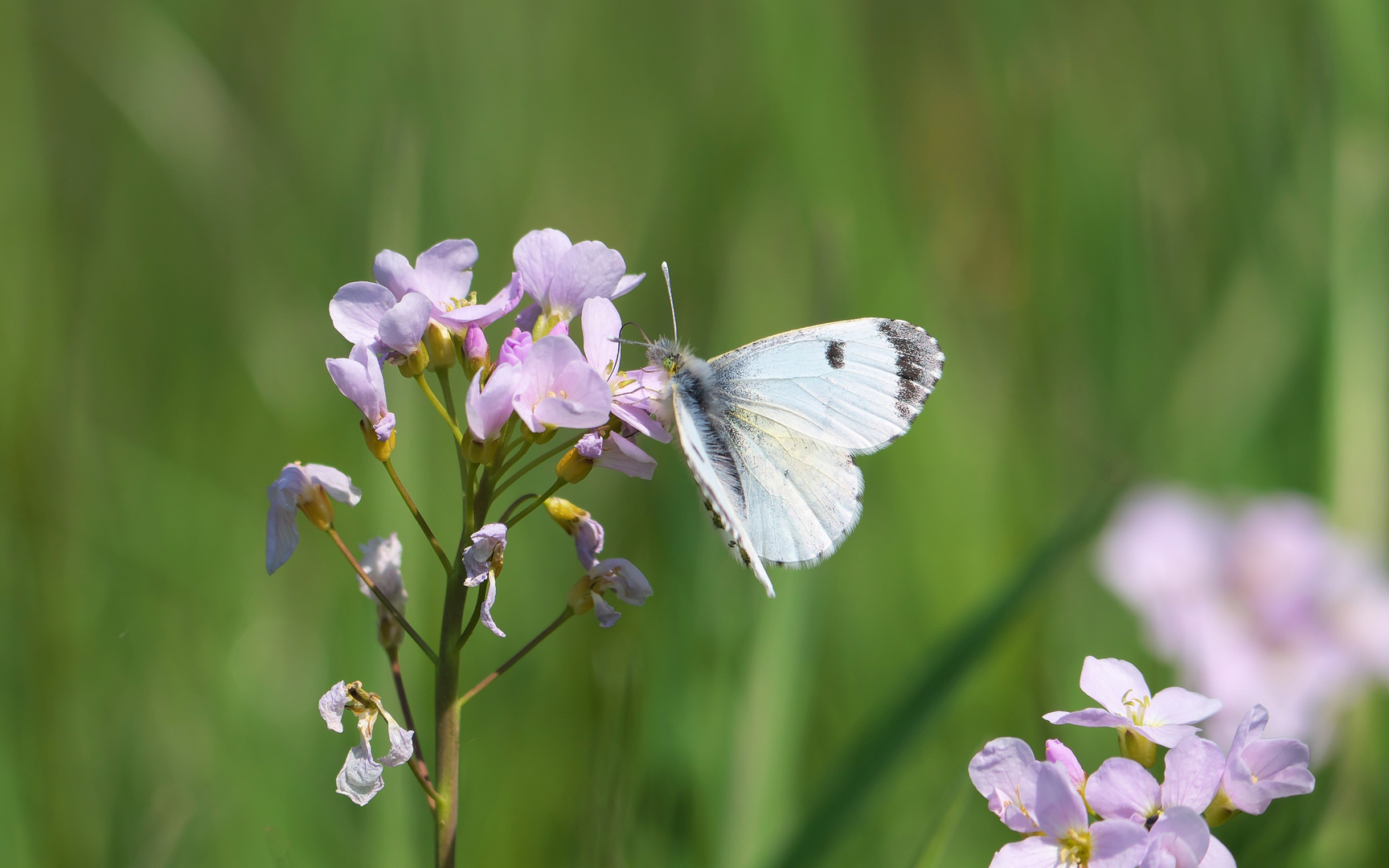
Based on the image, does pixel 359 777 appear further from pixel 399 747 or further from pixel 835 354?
pixel 835 354

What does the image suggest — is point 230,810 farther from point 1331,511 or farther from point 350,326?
point 1331,511

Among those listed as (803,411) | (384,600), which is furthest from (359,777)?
(803,411)

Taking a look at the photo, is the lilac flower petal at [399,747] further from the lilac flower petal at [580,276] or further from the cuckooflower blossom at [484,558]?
the lilac flower petal at [580,276]

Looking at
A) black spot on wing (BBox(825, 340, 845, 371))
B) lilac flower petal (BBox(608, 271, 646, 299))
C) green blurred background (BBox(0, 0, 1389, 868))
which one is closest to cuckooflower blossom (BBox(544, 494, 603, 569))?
lilac flower petal (BBox(608, 271, 646, 299))

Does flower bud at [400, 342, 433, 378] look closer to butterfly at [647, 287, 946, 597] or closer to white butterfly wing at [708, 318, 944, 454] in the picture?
butterfly at [647, 287, 946, 597]

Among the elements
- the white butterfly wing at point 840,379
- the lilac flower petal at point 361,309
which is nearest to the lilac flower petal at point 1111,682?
the white butterfly wing at point 840,379

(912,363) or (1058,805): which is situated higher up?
(912,363)
